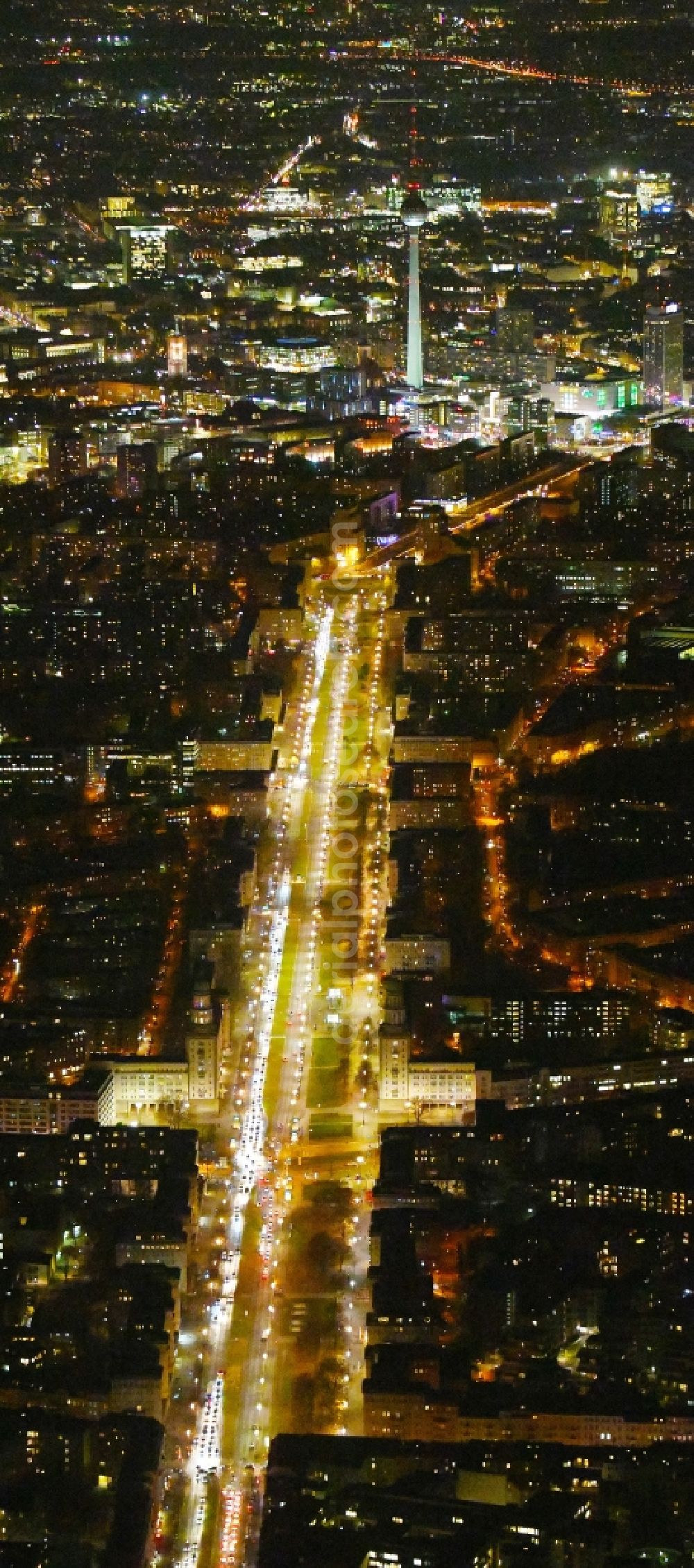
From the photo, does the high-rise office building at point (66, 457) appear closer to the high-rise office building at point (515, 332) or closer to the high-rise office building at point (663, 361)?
the high-rise office building at point (515, 332)

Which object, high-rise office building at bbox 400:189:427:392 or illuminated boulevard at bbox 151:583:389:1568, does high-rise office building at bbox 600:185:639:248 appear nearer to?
high-rise office building at bbox 400:189:427:392

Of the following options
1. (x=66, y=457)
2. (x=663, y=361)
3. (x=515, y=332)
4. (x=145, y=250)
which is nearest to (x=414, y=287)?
(x=515, y=332)

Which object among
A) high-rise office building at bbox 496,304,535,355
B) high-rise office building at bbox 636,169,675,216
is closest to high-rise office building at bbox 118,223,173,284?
high-rise office building at bbox 496,304,535,355

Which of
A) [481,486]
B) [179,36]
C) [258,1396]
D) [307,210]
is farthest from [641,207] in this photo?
[258,1396]

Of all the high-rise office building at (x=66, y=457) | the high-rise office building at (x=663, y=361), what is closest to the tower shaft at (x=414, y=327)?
the high-rise office building at (x=663, y=361)

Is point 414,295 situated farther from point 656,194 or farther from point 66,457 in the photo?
point 656,194

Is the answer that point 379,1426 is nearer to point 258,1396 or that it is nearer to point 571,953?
point 258,1396

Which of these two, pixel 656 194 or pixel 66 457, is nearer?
pixel 66 457
